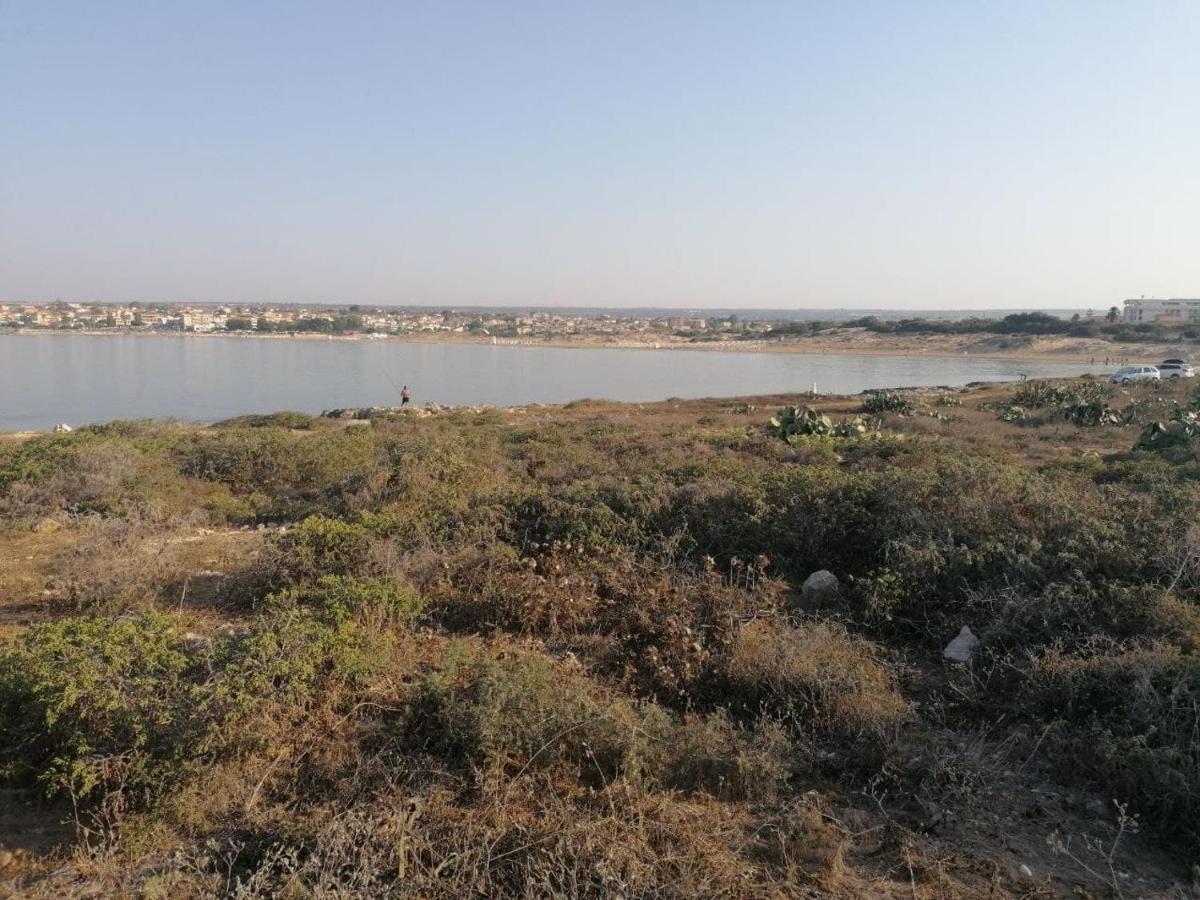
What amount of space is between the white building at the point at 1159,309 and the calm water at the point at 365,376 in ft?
206

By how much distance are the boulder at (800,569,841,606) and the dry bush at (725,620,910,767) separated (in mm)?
915

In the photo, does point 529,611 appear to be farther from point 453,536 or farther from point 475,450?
point 475,450

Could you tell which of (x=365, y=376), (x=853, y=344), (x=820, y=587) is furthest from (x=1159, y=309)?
(x=820, y=587)

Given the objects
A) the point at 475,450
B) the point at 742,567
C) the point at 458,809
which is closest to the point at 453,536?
the point at 742,567

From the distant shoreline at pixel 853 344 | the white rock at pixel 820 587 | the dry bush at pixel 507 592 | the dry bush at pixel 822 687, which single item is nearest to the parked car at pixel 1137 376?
the distant shoreline at pixel 853 344

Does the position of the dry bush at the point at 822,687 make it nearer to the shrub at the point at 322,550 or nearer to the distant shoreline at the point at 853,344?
the shrub at the point at 322,550

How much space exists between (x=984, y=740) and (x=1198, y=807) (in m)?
1.04

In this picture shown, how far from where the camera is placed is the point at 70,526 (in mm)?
8945

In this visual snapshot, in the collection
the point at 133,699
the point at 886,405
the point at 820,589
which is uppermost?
the point at 886,405

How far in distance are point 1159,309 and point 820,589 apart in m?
151

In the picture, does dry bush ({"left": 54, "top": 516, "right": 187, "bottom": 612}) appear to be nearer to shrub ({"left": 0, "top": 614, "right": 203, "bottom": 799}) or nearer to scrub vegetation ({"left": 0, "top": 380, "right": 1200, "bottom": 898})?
scrub vegetation ({"left": 0, "top": 380, "right": 1200, "bottom": 898})

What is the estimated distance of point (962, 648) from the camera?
18.4 ft

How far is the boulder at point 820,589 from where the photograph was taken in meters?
6.44

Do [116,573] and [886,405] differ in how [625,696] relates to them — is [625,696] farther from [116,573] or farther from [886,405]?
[886,405]
